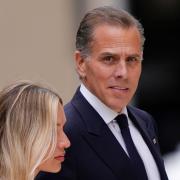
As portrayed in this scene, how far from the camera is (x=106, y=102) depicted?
2932 mm

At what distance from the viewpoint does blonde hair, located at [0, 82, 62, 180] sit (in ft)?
8.13

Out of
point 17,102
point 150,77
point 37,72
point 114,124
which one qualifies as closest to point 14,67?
point 37,72

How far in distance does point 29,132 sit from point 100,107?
0.53 m

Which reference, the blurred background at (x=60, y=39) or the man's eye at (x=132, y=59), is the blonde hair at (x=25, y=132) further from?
the blurred background at (x=60, y=39)

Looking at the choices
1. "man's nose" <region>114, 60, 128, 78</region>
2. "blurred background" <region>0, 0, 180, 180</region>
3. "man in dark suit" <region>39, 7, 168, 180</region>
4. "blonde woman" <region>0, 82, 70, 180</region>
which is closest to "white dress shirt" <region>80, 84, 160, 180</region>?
"man in dark suit" <region>39, 7, 168, 180</region>

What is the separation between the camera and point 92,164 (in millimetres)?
2807

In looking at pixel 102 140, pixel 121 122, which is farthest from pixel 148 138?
pixel 102 140

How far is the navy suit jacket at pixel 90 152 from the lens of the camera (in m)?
2.77

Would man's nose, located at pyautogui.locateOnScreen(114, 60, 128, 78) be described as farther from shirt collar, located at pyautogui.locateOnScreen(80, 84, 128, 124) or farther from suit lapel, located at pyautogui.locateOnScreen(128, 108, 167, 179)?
suit lapel, located at pyautogui.locateOnScreen(128, 108, 167, 179)

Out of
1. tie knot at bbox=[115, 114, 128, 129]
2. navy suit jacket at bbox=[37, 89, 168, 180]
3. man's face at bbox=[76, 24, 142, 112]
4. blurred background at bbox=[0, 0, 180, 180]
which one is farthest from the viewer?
blurred background at bbox=[0, 0, 180, 180]

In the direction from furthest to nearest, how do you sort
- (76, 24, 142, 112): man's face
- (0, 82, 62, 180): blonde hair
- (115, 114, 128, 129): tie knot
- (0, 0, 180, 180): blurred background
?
1. (0, 0, 180, 180): blurred background
2. (115, 114, 128, 129): tie knot
3. (76, 24, 142, 112): man's face
4. (0, 82, 62, 180): blonde hair

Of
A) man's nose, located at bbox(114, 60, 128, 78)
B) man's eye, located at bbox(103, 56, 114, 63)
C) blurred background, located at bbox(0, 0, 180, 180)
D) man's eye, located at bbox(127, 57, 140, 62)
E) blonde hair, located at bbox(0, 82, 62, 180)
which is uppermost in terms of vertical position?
man's eye, located at bbox(103, 56, 114, 63)

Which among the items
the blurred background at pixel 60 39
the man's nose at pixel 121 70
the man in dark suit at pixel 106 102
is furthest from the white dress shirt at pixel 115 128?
the blurred background at pixel 60 39

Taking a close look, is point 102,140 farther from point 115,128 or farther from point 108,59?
point 108,59
